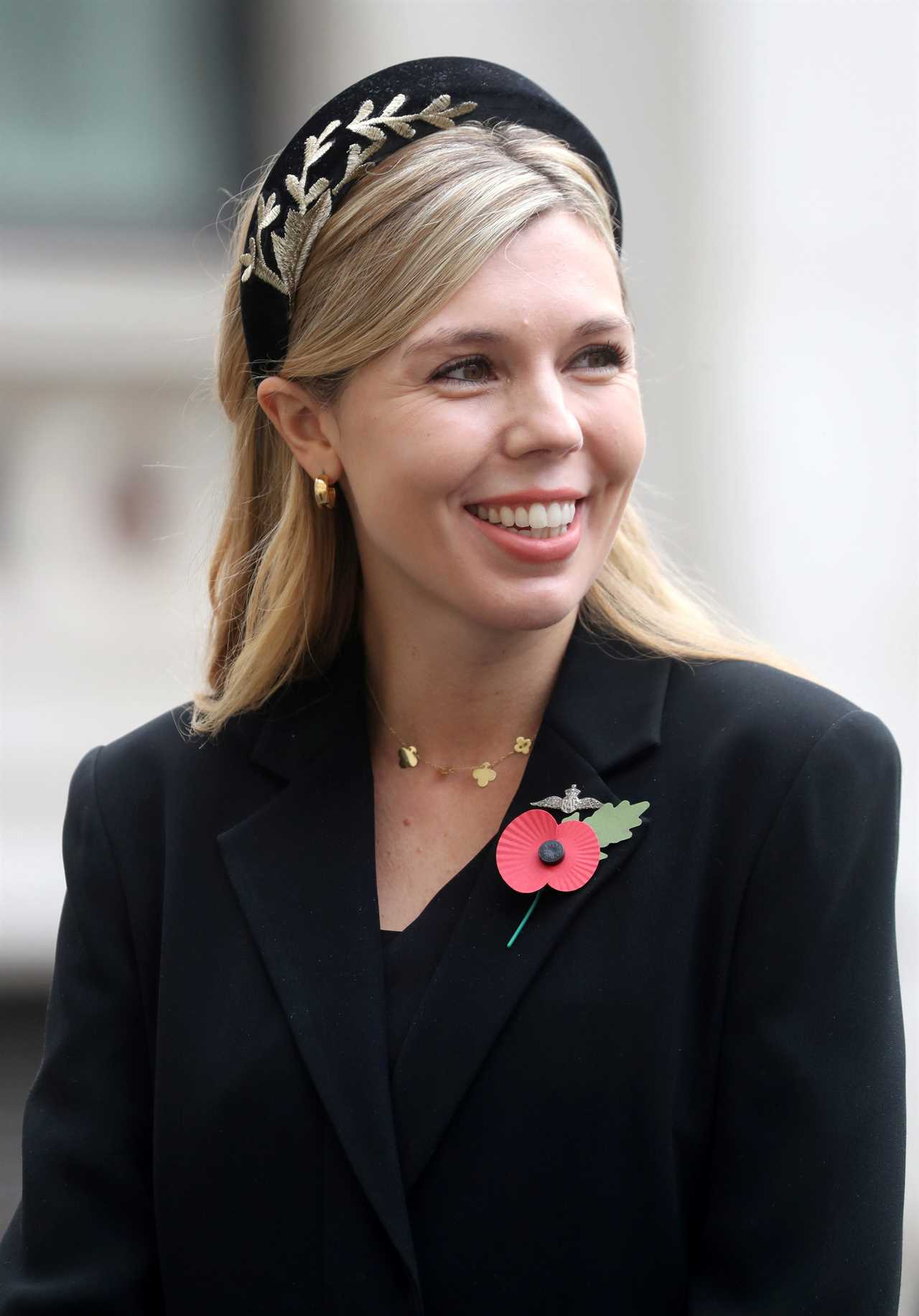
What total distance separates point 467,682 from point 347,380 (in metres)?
0.47

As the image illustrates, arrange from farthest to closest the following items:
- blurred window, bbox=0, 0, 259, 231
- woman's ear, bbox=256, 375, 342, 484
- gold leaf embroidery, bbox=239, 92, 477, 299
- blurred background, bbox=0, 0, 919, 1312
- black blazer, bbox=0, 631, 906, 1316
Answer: blurred window, bbox=0, 0, 259, 231, blurred background, bbox=0, 0, 919, 1312, woman's ear, bbox=256, 375, 342, 484, gold leaf embroidery, bbox=239, 92, 477, 299, black blazer, bbox=0, 631, 906, 1316

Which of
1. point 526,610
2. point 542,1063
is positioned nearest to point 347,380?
point 526,610

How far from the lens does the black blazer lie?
1968 millimetres

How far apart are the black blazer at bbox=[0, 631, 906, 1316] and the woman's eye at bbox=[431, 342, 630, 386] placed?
44 centimetres

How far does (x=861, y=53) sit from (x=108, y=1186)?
4832 mm

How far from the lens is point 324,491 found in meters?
2.37

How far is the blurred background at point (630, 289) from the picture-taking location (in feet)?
19.2

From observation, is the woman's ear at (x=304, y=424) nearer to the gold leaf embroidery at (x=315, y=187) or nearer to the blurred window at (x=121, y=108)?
the gold leaf embroidery at (x=315, y=187)

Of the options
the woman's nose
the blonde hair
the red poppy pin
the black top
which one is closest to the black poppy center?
the red poppy pin

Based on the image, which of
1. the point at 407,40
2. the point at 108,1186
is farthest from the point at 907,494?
the point at 108,1186

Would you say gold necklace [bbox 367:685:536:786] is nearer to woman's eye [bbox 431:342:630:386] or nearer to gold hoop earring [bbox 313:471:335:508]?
gold hoop earring [bbox 313:471:335:508]

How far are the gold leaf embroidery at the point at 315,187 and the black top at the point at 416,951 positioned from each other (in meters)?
0.86

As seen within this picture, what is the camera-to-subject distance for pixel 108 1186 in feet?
7.57

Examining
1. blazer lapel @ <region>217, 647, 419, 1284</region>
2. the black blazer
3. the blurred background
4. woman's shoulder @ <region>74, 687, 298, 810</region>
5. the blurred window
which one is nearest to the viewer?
the black blazer
